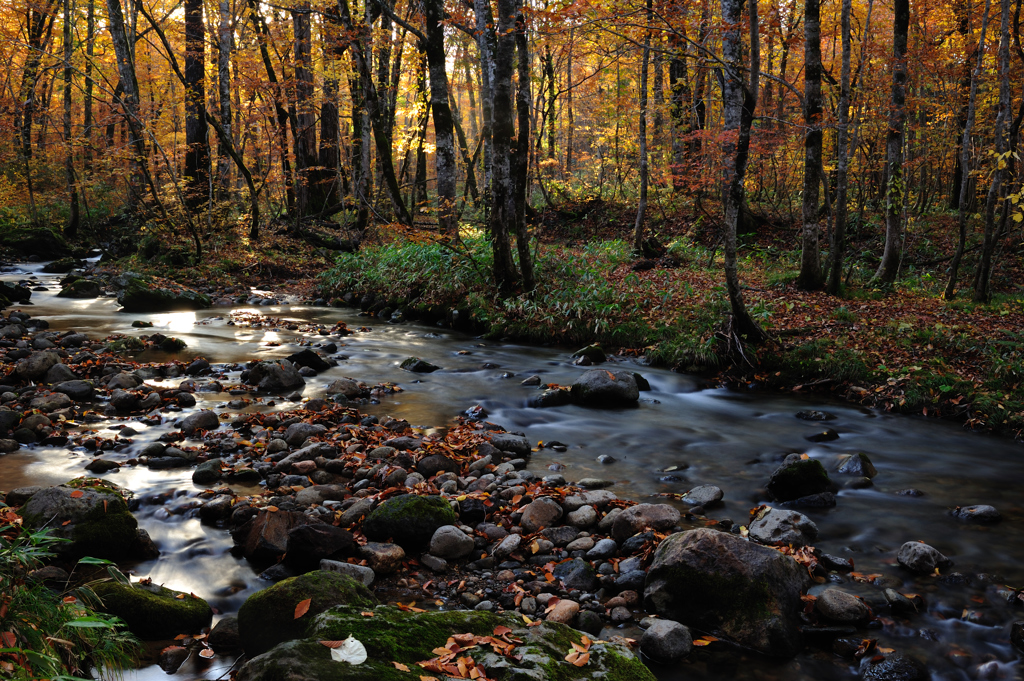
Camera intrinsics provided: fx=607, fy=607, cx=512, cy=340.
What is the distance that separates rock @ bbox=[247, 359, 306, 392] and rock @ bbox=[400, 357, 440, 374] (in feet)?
6.05

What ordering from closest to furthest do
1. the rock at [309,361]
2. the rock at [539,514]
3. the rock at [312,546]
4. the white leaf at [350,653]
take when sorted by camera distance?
the white leaf at [350,653]
the rock at [312,546]
the rock at [539,514]
the rock at [309,361]

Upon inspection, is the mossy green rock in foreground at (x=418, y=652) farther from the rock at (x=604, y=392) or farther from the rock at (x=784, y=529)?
the rock at (x=604, y=392)

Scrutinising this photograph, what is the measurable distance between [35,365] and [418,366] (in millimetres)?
5332

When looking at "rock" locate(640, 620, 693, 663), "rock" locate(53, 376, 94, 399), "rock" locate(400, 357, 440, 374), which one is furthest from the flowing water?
"rock" locate(53, 376, 94, 399)

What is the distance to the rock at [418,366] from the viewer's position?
10242 millimetres

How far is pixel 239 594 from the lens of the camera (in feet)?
13.4

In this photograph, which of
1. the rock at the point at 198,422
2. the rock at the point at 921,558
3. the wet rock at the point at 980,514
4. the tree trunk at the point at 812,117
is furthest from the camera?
the tree trunk at the point at 812,117

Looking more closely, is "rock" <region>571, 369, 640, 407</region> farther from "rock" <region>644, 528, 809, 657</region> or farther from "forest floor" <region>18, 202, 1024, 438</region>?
"rock" <region>644, 528, 809, 657</region>

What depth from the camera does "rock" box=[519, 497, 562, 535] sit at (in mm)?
5000

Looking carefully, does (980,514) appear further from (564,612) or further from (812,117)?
(812,117)

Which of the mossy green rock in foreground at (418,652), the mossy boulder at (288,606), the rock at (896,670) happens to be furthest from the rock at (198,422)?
the rock at (896,670)

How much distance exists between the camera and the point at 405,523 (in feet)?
15.5

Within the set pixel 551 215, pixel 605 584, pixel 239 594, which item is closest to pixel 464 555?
pixel 605 584

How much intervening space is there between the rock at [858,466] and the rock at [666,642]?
360cm
